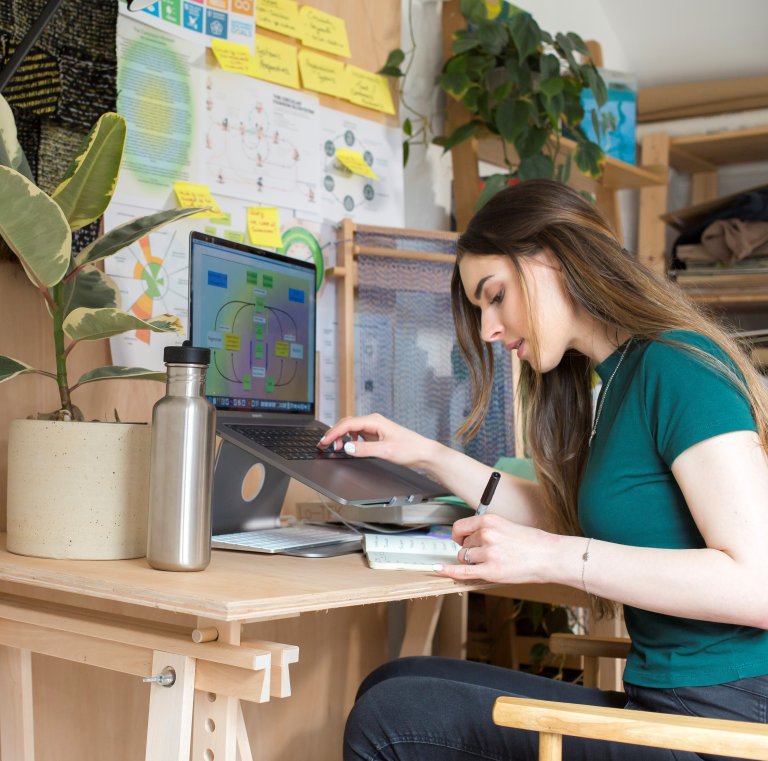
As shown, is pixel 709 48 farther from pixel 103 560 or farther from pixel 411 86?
pixel 103 560

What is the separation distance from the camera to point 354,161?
2.08 m

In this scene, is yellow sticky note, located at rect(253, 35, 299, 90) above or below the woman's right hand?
above

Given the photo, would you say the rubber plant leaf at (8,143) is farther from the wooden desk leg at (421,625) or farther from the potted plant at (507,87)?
the potted plant at (507,87)

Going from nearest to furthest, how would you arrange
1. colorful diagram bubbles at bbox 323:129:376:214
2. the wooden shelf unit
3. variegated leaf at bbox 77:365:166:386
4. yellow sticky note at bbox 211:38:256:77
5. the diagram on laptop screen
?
variegated leaf at bbox 77:365:166:386, the diagram on laptop screen, yellow sticky note at bbox 211:38:256:77, colorful diagram bubbles at bbox 323:129:376:214, the wooden shelf unit

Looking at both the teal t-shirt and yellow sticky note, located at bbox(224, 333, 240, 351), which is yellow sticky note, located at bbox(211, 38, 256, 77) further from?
the teal t-shirt

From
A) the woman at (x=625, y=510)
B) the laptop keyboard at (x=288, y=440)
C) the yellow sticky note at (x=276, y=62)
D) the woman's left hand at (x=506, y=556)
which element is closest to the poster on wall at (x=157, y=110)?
the yellow sticky note at (x=276, y=62)

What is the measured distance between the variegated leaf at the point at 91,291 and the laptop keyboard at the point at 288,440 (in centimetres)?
25

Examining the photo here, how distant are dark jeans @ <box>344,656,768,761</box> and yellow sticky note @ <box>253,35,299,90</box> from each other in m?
1.24

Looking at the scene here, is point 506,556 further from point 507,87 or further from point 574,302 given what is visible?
point 507,87

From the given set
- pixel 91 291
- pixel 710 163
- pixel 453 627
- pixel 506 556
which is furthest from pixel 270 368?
pixel 710 163

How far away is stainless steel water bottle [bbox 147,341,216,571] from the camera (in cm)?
104

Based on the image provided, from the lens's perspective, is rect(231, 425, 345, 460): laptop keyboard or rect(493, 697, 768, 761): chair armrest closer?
rect(493, 697, 768, 761): chair armrest

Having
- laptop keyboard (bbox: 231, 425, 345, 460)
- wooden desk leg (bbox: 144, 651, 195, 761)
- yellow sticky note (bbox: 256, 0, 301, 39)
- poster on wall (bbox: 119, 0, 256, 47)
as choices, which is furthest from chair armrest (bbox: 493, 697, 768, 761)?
yellow sticky note (bbox: 256, 0, 301, 39)

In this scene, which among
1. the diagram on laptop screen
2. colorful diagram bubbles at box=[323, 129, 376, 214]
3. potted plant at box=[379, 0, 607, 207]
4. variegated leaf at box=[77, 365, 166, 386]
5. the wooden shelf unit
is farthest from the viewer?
the wooden shelf unit
